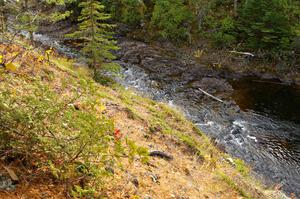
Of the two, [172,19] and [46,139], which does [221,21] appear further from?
[46,139]

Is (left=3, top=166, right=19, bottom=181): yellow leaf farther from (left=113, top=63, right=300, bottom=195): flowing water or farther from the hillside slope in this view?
(left=113, top=63, right=300, bottom=195): flowing water

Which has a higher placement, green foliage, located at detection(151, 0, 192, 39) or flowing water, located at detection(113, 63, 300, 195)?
green foliage, located at detection(151, 0, 192, 39)

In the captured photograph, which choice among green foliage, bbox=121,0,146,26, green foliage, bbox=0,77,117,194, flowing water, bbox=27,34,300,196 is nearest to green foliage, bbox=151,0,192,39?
green foliage, bbox=121,0,146,26

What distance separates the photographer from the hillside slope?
436 cm

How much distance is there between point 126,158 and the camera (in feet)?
22.0

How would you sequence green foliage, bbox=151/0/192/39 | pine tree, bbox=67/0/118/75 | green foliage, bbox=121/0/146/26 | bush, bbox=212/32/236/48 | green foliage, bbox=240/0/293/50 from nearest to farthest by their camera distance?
1. pine tree, bbox=67/0/118/75
2. green foliage, bbox=240/0/293/50
3. bush, bbox=212/32/236/48
4. green foliage, bbox=151/0/192/39
5. green foliage, bbox=121/0/146/26

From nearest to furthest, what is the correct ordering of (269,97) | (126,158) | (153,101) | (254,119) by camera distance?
(126,158)
(153,101)
(254,119)
(269,97)

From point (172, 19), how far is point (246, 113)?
13.2 meters

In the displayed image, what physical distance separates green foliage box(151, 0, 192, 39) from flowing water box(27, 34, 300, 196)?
435 cm

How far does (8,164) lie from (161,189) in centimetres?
298

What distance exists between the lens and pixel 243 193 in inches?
357

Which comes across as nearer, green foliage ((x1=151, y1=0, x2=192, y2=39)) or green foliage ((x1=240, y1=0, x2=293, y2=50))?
green foliage ((x1=240, y1=0, x2=293, y2=50))

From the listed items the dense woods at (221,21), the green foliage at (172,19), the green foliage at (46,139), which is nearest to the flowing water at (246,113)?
the dense woods at (221,21)

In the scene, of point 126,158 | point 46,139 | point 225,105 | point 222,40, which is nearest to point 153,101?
point 225,105
